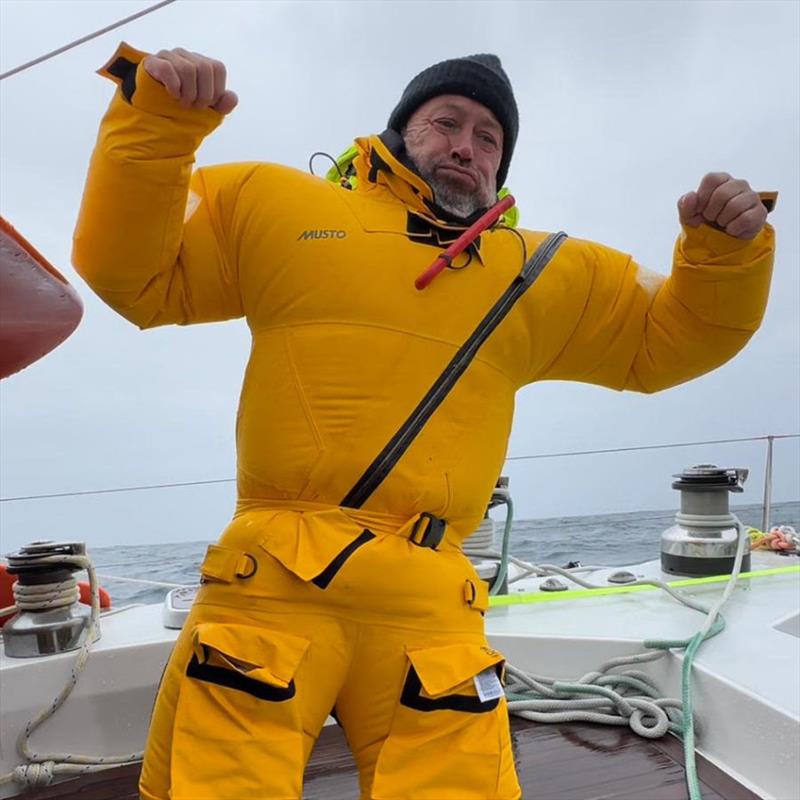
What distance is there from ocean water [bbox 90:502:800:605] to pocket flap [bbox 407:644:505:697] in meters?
1.75

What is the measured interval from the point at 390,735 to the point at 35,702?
114 centimetres

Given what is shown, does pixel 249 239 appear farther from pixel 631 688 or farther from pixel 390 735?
pixel 631 688

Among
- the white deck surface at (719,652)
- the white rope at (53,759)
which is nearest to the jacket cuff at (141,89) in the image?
the white rope at (53,759)

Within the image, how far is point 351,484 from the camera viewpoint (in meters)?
1.13

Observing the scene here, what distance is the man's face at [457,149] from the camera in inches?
53.0

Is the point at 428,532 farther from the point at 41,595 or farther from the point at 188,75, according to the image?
the point at 41,595

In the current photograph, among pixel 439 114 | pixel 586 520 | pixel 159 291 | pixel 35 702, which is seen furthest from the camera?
pixel 586 520

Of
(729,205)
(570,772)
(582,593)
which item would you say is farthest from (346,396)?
(582,593)

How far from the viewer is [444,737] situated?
1.08 meters

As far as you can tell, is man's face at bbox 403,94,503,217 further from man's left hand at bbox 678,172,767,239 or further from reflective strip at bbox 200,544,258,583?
reflective strip at bbox 200,544,258,583

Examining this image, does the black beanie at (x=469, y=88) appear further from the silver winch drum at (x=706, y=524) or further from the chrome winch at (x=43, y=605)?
the silver winch drum at (x=706, y=524)

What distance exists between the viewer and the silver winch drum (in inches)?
103

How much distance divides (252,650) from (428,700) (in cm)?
26

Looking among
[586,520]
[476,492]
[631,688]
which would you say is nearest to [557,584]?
[631,688]
